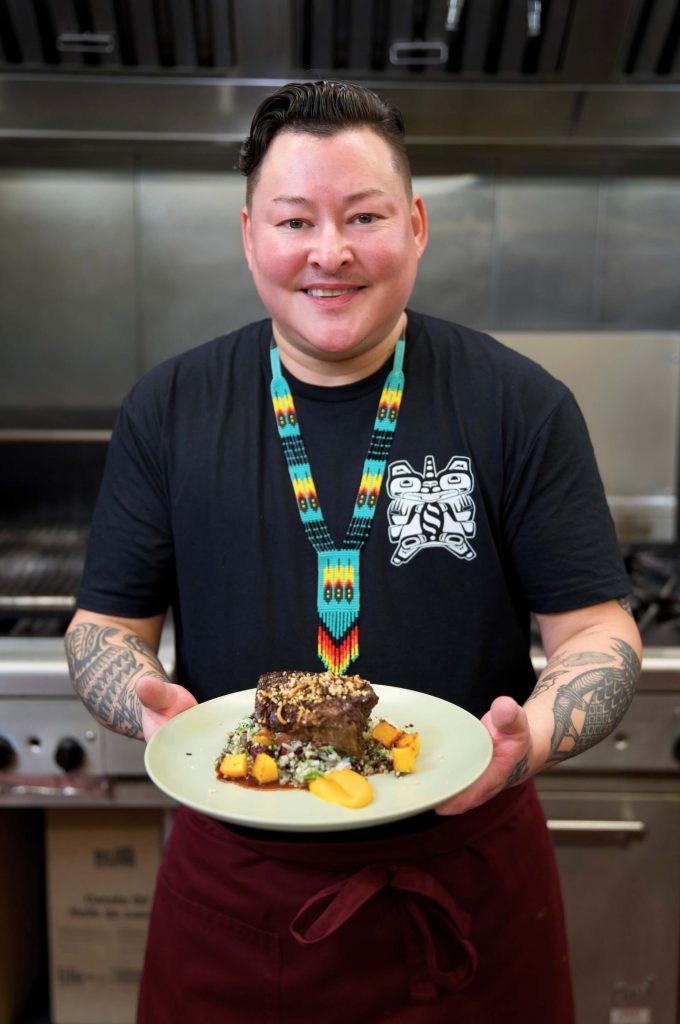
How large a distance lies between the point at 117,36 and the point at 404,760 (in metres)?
1.74

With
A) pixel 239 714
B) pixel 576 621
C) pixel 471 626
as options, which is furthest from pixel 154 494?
pixel 576 621

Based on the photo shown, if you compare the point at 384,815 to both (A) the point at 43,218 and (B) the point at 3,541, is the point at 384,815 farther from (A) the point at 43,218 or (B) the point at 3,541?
(A) the point at 43,218

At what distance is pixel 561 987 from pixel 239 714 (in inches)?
23.4

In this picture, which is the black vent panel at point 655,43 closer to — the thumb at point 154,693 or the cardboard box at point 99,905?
the thumb at point 154,693

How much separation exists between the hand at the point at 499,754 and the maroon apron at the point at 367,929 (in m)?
0.23

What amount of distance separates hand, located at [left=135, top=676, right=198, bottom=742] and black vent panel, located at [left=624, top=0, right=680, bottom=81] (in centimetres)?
177

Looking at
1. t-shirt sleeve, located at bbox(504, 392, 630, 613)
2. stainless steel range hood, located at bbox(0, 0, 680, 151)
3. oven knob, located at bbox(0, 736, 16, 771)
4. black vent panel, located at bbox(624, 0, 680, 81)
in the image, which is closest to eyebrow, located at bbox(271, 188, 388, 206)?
t-shirt sleeve, located at bbox(504, 392, 630, 613)

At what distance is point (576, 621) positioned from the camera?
114 cm

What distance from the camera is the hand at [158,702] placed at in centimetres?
95

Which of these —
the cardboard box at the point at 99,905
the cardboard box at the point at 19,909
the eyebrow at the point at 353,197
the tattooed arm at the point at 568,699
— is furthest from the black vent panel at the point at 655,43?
the cardboard box at the point at 19,909

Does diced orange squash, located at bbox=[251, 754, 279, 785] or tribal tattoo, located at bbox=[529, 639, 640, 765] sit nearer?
diced orange squash, located at bbox=[251, 754, 279, 785]

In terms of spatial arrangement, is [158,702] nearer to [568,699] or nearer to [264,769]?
[264,769]

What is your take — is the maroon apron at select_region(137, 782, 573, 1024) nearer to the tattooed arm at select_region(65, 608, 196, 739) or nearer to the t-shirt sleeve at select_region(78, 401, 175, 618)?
the tattooed arm at select_region(65, 608, 196, 739)

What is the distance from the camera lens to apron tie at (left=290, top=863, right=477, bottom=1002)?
1092mm
